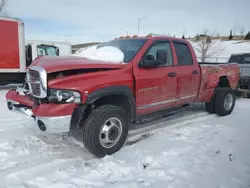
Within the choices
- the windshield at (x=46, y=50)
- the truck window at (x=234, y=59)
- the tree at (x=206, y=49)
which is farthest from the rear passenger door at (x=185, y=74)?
the tree at (x=206, y=49)

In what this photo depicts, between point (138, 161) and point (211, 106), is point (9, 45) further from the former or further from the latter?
point (138, 161)

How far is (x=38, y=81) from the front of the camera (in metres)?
3.47

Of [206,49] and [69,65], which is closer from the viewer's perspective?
[69,65]

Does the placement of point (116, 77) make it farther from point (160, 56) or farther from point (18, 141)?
point (18, 141)

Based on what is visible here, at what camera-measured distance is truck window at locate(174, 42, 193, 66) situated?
5114mm

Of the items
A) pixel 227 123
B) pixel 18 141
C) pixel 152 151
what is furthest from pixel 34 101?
pixel 227 123

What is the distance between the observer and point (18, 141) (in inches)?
168

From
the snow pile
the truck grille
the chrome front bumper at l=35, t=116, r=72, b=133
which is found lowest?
the chrome front bumper at l=35, t=116, r=72, b=133

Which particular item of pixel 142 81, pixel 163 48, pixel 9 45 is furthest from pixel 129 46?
pixel 9 45

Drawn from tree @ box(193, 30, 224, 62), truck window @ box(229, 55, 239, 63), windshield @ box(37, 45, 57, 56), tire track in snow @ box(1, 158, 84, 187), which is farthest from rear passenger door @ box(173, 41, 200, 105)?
tree @ box(193, 30, 224, 62)

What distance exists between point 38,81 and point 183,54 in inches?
127

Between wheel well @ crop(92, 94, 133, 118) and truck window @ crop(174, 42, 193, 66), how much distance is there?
5.49 feet

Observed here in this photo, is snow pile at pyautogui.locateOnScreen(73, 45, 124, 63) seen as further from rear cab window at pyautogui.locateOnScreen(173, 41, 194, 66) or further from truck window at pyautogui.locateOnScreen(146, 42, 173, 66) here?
rear cab window at pyautogui.locateOnScreen(173, 41, 194, 66)

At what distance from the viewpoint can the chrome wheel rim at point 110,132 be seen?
3.72m
